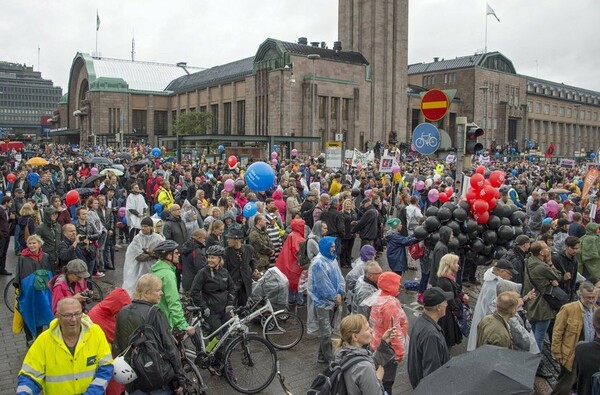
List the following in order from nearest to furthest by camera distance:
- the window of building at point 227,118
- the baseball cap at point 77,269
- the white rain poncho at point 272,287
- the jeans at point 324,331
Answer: the baseball cap at point 77,269 → the jeans at point 324,331 → the white rain poncho at point 272,287 → the window of building at point 227,118

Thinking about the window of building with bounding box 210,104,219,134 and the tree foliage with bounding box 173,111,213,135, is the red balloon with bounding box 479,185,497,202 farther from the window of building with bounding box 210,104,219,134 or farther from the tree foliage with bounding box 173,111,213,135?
the window of building with bounding box 210,104,219,134

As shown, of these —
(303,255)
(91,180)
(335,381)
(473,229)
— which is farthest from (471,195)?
(91,180)

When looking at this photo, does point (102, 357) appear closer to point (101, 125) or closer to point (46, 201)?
point (46, 201)

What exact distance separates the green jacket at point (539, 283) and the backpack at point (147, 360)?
4.83 meters

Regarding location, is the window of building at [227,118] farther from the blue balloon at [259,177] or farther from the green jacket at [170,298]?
the green jacket at [170,298]

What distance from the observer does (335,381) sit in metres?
4.01

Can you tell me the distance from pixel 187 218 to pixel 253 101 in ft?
157

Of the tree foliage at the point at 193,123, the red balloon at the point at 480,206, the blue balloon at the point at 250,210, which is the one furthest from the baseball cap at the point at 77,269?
the tree foliage at the point at 193,123

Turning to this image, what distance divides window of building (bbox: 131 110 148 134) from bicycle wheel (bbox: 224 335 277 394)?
78.7m

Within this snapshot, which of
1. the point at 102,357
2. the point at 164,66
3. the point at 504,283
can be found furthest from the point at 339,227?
the point at 164,66

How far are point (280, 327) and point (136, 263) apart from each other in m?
2.23

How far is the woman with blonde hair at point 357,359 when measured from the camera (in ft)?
13.0

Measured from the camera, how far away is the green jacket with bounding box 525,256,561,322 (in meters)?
7.09

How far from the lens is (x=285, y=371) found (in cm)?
705
